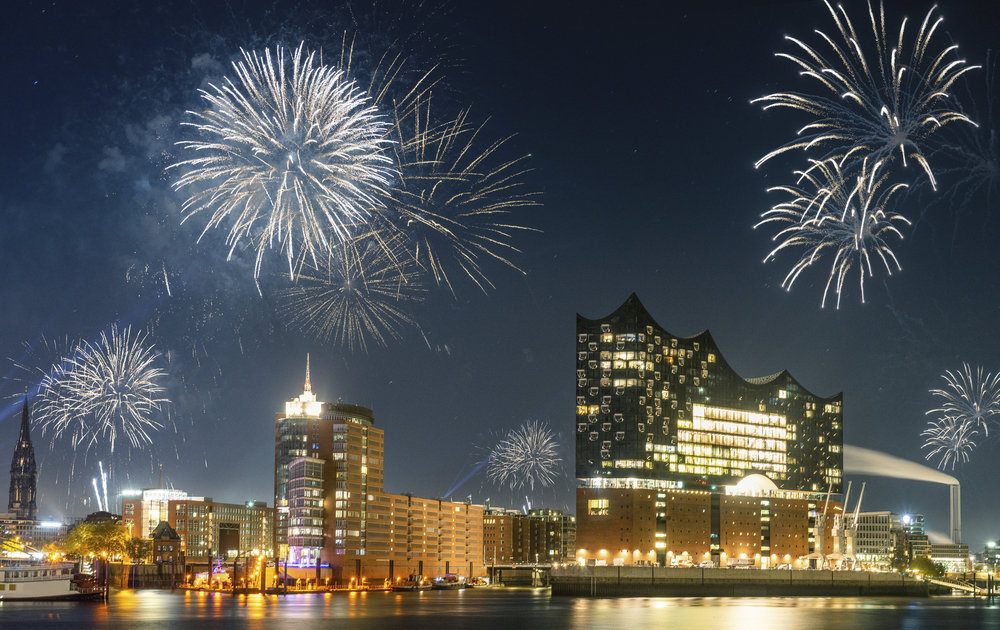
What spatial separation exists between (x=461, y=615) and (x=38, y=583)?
67.9 metres

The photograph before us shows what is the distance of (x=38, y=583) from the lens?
506 ft

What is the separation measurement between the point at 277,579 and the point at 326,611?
60.5m

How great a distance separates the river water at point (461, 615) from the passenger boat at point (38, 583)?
108 inches

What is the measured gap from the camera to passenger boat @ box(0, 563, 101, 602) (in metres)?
148

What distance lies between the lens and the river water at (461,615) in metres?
106

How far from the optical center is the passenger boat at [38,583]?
148 metres

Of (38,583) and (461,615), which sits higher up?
(38,583)

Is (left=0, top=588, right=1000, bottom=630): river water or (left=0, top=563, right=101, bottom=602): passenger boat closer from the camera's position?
(left=0, top=588, right=1000, bottom=630): river water

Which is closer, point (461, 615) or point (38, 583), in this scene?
point (461, 615)

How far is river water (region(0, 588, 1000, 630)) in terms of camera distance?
106438 millimetres

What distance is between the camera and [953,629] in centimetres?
10994

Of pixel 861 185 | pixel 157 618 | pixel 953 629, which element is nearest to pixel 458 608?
pixel 157 618

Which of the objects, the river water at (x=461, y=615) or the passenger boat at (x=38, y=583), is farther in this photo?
the passenger boat at (x=38, y=583)

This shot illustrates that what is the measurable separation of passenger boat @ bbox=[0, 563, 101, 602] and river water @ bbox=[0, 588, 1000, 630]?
9.03ft
